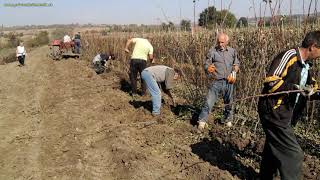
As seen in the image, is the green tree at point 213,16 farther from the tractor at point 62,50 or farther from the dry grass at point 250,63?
the tractor at point 62,50

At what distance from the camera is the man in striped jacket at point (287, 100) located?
346 centimetres

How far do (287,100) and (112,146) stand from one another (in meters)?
2.95

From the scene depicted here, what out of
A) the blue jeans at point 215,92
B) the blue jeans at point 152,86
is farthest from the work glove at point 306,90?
the blue jeans at point 152,86

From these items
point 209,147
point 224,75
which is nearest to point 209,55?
point 224,75

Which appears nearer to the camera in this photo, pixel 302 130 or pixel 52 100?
pixel 302 130

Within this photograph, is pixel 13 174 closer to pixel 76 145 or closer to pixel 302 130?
pixel 76 145

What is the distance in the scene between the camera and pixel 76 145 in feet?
19.4

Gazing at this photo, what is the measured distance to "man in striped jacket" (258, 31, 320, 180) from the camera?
3.46 m

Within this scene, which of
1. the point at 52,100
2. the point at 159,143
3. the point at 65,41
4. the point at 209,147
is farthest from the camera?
the point at 65,41

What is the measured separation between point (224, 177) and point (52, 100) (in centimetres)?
649

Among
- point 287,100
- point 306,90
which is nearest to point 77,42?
point 287,100

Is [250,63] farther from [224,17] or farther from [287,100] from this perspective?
[287,100]

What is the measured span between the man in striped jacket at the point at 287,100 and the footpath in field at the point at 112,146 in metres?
0.92

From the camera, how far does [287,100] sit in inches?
→ 141
